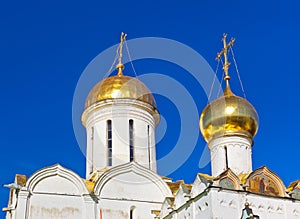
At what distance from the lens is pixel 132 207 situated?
13.8 m

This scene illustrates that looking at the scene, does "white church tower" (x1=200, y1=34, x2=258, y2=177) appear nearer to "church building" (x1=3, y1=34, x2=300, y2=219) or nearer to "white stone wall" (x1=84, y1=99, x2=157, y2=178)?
"church building" (x1=3, y1=34, x2=300, y2=219)

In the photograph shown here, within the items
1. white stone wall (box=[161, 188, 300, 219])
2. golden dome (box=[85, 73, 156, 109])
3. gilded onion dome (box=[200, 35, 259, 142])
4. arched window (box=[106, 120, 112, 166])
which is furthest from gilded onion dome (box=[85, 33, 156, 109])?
white stone wall (box=[161, 188, 300, 219])

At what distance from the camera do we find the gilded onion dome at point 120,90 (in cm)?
1547

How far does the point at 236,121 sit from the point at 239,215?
3.26m

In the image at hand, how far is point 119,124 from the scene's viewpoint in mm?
15180

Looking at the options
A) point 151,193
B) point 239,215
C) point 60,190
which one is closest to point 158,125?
point 151,193

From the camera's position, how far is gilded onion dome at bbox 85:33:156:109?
15469 mm

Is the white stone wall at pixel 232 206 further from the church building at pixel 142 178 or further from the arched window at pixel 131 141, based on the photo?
the arched window at pixel 131 141

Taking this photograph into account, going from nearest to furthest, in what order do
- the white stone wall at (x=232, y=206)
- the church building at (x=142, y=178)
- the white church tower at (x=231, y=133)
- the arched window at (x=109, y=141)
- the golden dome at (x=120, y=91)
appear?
the white stone wall at (x=232, y=206) → the church building at (x=142, y=178) → the white church tower at (x=231, y=133) → the arched window at (x=109, y=141) → the golden dome at (x=120, y=91)

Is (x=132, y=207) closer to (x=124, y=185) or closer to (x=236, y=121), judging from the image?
(x=124, y=185)

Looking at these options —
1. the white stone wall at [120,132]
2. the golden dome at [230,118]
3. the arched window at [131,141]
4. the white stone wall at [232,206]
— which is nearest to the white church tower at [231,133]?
the golden dome at [230,118]

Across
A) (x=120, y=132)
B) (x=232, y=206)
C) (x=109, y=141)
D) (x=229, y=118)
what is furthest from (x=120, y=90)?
(x=232, y=206)

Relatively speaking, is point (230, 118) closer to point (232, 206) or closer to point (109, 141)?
point (109, 141)

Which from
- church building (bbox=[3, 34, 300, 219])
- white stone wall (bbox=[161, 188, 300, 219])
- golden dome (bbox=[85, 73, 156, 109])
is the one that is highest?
golden dome (bbox=[85, 73, 156, 109])
